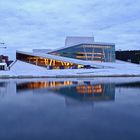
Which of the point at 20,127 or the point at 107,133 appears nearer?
the point at 107,133

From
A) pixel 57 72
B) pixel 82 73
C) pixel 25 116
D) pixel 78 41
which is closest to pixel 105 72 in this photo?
pixel 82 73

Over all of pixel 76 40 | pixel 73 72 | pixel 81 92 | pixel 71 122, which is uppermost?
pixel 76 40

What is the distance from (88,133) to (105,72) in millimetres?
30304

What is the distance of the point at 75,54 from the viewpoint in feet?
161

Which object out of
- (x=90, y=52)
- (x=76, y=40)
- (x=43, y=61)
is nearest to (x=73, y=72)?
(x=43, y=61)

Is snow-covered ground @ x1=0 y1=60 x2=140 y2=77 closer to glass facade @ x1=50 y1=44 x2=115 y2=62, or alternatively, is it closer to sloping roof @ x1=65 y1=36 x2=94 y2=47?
glass facade @ x1=50 y1=44 x2=115 y2=62

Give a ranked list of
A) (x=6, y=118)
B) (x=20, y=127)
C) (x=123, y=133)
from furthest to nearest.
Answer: (x=6, y=118), (x=20, y=127), (x=123, y=133)

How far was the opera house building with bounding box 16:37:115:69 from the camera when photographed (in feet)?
149

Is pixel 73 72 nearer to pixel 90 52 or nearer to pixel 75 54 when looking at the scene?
pixel 75 54

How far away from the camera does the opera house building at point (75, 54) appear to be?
149 feet

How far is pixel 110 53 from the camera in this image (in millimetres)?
50562

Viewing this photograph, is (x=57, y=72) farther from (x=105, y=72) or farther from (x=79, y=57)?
(x=79, y=57)

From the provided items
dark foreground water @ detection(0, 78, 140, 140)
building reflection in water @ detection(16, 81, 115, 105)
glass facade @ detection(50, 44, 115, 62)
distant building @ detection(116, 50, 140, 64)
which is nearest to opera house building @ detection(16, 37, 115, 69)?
glass facade @ detection(50, 44, 115, 62)

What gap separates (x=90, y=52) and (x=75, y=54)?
270cm
